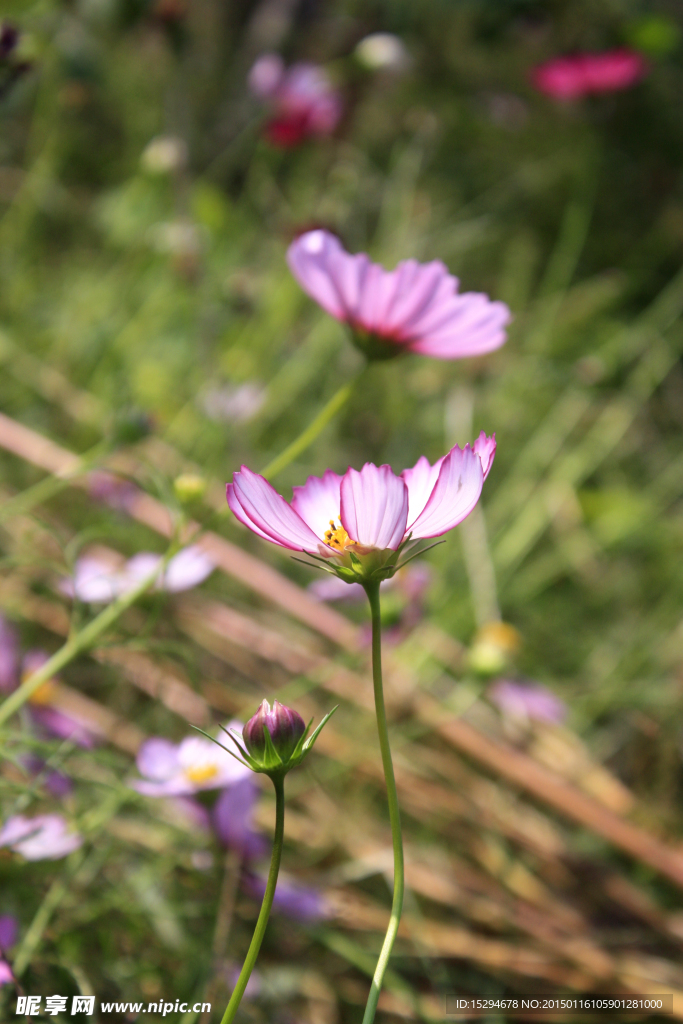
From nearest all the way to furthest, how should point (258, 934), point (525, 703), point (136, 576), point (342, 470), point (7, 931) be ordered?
1. point (258, 934)
2. point (7, 931)
3. point (136, 576)
4. point (525, 703)
5. point (342, 470)

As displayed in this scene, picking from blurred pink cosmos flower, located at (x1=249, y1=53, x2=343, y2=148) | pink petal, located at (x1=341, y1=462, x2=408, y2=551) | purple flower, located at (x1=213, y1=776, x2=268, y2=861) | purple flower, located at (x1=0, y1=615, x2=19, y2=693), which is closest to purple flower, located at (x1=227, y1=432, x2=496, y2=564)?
pink petal, located at (x1=341, y1=462, x2=408, y2=551)

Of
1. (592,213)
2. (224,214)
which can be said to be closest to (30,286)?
(224,214)

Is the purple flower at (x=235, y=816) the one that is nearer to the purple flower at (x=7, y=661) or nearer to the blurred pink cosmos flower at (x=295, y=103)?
the purple flower at (x=7, y=661)

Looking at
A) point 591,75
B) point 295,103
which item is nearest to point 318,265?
point 295,103

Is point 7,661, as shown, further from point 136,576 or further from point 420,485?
point 420,485

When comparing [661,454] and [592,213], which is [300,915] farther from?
[592,213]

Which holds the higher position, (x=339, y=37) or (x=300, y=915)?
(x=339, y=37)

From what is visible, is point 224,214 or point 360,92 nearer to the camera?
point 224,214
